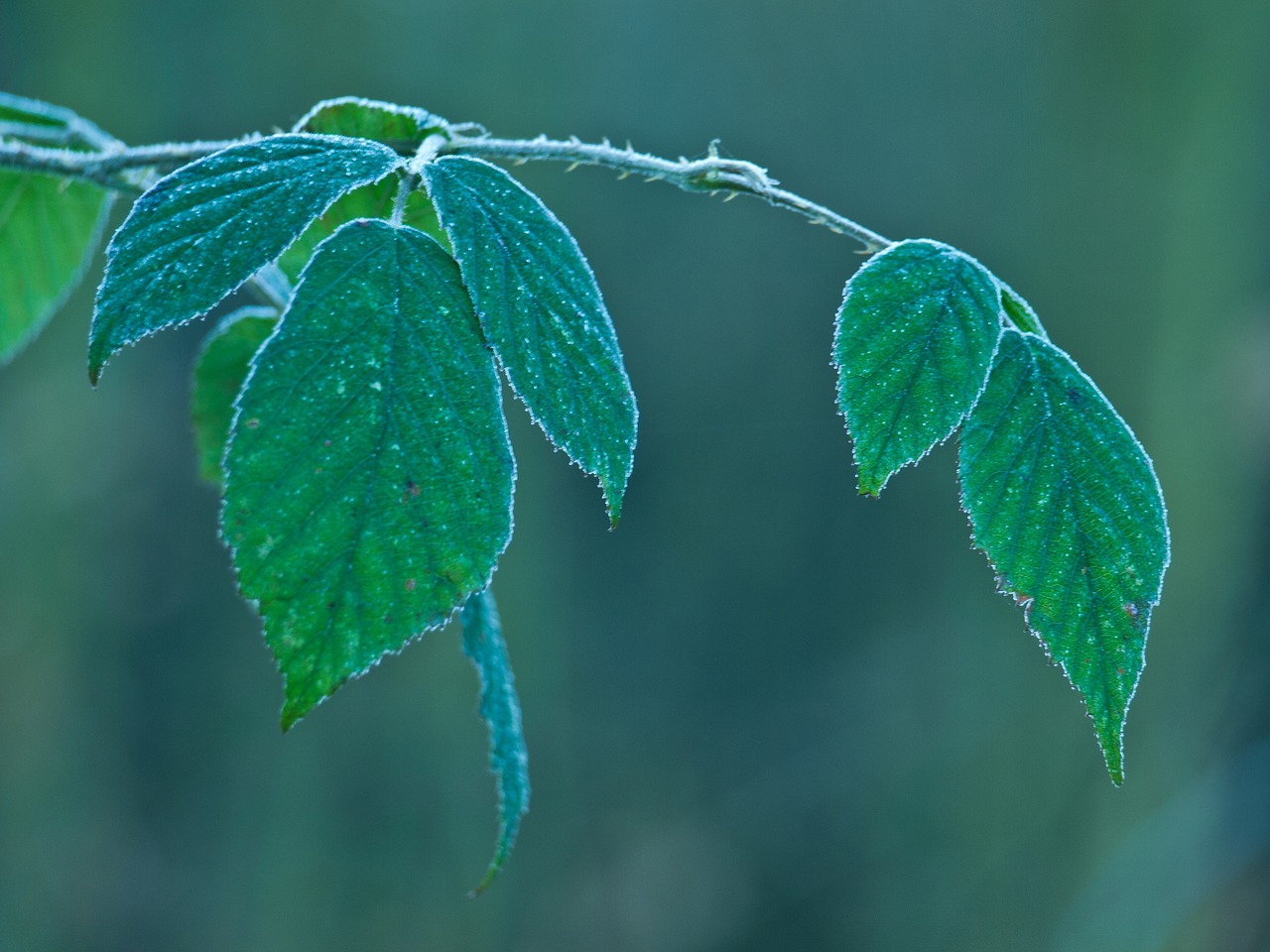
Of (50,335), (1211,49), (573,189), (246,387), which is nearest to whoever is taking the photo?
(246,387)

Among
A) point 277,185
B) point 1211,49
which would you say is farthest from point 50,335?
point 1211,49

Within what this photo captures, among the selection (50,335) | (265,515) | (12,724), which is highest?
(265,515)

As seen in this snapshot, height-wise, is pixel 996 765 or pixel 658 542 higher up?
pixel 658 542

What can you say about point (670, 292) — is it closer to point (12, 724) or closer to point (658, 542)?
point (658, 542)

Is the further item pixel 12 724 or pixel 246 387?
pixel 12 724

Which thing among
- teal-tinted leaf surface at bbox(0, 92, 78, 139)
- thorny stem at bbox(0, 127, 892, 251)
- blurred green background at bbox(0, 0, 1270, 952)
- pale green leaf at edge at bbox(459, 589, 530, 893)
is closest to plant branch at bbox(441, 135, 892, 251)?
thorny stem at bbox(0, 127, 892, 251)

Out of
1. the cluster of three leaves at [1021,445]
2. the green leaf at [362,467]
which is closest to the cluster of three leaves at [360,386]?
the green leaf at [362,467]

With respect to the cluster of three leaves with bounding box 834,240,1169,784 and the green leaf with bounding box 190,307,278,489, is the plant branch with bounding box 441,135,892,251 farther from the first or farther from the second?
the green leaf with bounding box 190,307,278,489
